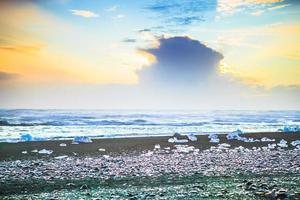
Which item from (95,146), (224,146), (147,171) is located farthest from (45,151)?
(224,146)

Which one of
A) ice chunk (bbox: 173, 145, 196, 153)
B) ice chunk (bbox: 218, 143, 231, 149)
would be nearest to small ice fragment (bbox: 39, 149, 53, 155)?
ice chunk (bbox: 173, 145, 196, 153)

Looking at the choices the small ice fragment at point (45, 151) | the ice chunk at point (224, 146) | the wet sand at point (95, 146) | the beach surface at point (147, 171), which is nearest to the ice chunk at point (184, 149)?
the beach surface at point (147, 171)

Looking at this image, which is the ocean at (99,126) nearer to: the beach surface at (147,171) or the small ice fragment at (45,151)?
the small ice fragment at (45,151)

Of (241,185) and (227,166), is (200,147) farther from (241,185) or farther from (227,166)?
(241,185)

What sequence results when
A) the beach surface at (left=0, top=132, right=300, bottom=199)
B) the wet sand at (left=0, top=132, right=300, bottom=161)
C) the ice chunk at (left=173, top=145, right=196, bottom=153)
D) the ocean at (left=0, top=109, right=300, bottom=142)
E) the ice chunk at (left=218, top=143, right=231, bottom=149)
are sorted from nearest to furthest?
the beach surface at (left=0, top=132, right=300, bottom=199)
the wet sand at (left=0, top=132, right=300, bottom=161)
the ice chunk at (left=173, top=145, right=196, bottom=153)
the ice chunk at (left=218, top=143, right=231, bottom=149)
the ocean at (left=0, top=109, right=300, bottom=142)

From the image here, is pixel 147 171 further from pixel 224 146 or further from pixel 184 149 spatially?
pixel 224 146

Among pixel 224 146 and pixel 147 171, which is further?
pixel 224 146

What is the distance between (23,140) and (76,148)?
2.95 meters

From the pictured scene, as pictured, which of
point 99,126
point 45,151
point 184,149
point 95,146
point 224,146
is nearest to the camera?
point 45,151

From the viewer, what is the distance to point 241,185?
645cm

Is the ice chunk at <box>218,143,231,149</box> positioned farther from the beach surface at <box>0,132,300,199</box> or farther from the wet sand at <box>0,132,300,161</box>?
the wet sand at <box>0,132,300,161</box>

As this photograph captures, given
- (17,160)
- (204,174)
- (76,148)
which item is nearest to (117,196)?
(204,174)

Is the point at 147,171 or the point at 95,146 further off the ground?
the point at 95,146

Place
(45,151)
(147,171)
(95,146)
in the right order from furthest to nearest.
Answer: (95,146)
(45,151)
(147,171)
